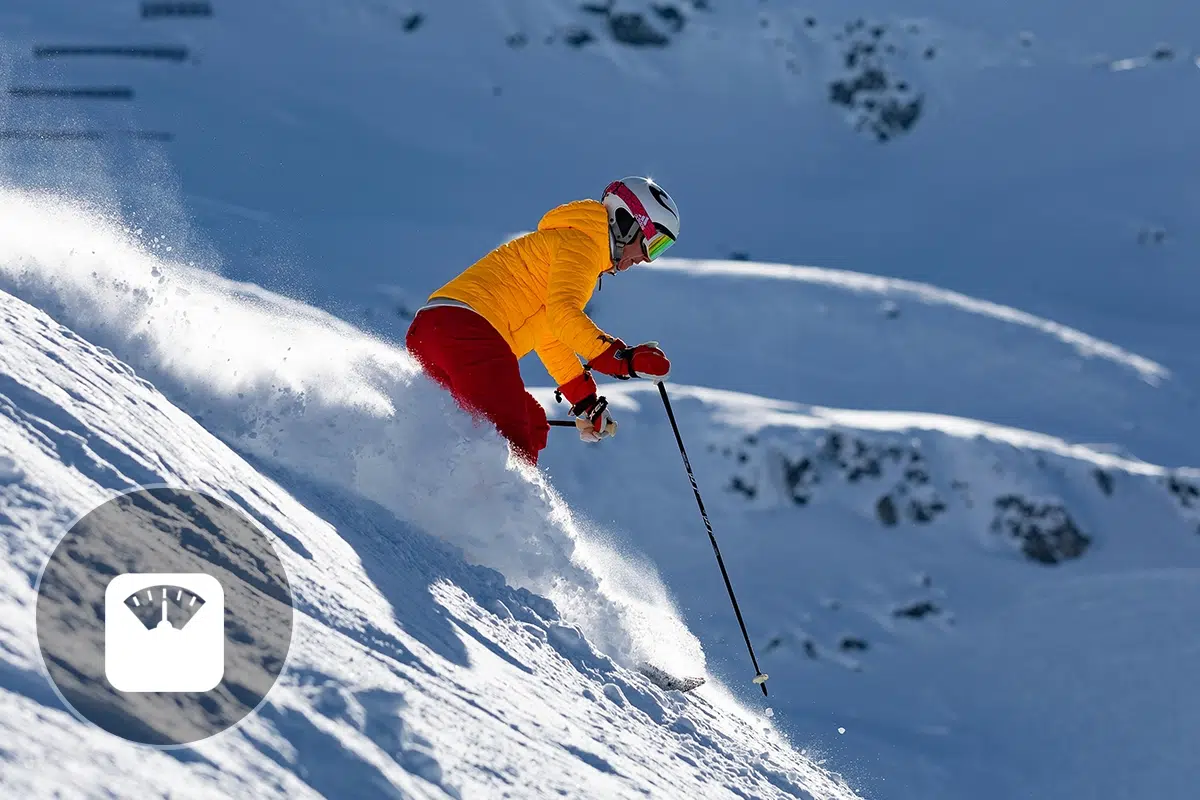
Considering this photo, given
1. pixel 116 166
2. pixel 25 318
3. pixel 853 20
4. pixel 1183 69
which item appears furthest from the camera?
pixel 853 20

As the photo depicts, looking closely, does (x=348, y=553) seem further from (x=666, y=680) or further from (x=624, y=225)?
(x=624, y=225)

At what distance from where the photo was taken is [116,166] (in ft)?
59.0

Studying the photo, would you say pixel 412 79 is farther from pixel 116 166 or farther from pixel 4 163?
pixel 4 163

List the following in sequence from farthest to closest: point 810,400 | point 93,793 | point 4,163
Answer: point 4,163 < point 810,400 < point 93,793

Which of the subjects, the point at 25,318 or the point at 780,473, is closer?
the point at 25,318

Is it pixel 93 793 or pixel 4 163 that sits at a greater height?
pixel 4 163

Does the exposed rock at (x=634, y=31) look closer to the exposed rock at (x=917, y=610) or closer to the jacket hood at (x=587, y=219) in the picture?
the exposed rock at (x=917, y=610)

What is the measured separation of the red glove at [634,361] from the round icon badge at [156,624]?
10.1 feet

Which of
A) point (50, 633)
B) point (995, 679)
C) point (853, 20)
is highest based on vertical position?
point (853, 20)

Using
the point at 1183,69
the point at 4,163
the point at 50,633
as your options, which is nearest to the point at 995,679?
the point at 50,633

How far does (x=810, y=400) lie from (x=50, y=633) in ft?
38.5

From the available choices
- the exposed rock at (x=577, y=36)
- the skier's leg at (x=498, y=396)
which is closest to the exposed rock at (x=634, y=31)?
the exposed rock at (x=577, y=36)

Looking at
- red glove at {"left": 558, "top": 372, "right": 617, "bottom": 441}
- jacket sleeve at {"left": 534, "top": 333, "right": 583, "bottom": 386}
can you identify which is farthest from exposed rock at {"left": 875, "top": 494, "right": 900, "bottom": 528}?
jacket sleeve at {"left": 534, "top": 333, "right": 583, "bottom": 386}

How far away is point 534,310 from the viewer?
652 cm
